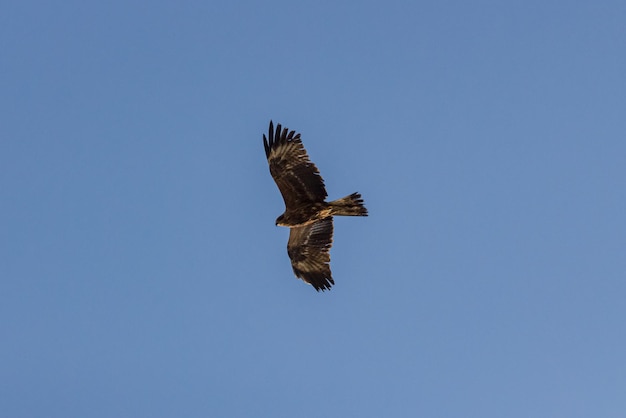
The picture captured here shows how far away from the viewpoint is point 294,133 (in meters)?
25.6

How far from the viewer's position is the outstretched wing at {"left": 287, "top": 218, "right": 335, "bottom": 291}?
26.8 metres

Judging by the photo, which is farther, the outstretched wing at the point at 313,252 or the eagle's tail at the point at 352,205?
the outstretched wing at the point at 313,252

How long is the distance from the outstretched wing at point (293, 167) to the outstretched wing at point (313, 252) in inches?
44.5

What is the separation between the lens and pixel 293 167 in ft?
84.1

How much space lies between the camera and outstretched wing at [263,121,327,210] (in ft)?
83.8

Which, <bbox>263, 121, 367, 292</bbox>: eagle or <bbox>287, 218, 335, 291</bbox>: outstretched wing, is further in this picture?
<bbox>287, 218, 335, 291</bbox>: outstretched wing

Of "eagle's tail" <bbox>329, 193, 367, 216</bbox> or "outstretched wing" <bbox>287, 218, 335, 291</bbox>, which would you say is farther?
"outstretched wing" <bbox>287, 218, 335, 291</bbox>

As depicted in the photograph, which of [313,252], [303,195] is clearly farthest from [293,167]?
[313,252]

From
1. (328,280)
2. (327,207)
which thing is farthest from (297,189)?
(328,280)

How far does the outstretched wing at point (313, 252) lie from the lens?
26766 millimetres

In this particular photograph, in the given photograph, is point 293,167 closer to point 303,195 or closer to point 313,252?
point 303,195

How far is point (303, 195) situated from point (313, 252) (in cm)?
182

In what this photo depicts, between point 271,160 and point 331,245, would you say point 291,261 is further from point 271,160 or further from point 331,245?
point 271,160

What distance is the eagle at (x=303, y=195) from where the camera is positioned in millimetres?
25516
